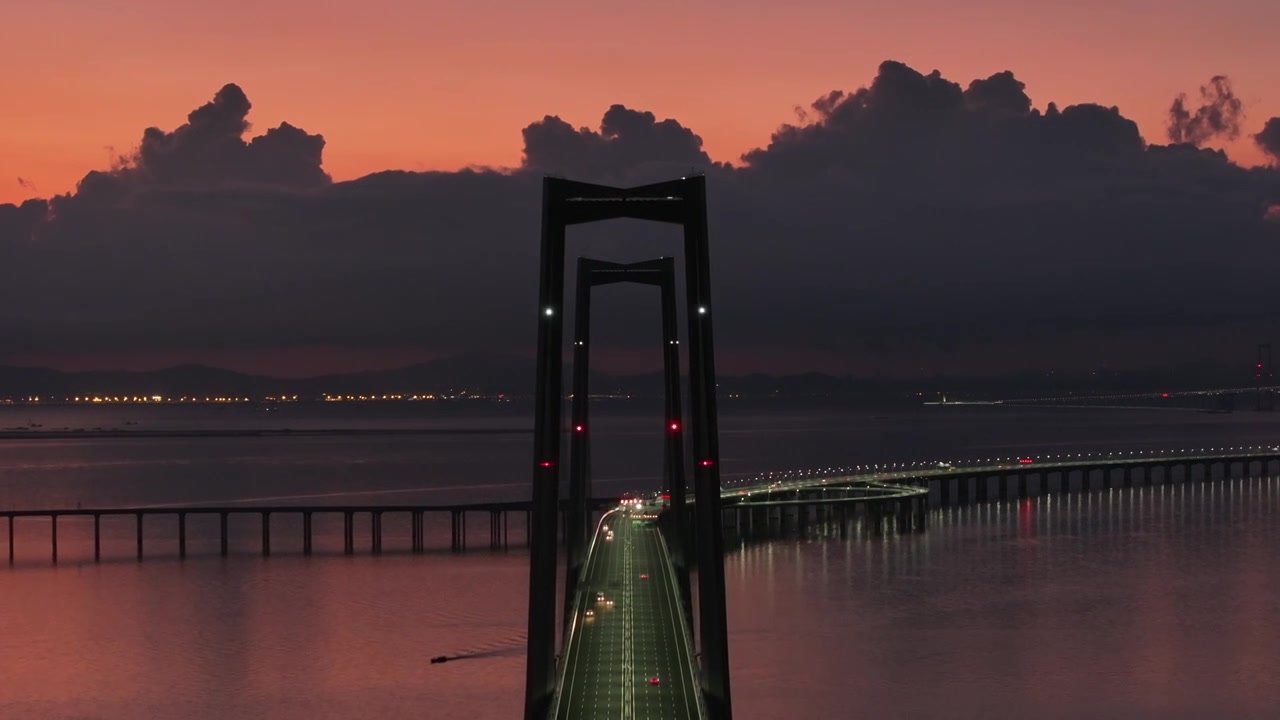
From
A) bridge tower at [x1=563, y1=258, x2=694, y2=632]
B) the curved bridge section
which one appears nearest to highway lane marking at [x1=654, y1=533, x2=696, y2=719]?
bridge tower at [x1=563, y1=258, x2=694, y2=632]

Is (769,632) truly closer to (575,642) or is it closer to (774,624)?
(774,624)

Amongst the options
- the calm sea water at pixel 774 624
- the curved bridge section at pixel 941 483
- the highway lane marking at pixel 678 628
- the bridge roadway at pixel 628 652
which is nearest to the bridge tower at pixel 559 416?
the bridge roadway at pixel 628 652

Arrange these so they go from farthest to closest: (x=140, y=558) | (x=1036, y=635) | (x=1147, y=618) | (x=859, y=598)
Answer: (x=140, y=558) → (x=859, y=598) → (x=1147, y=618) → (x=1036, y=635)

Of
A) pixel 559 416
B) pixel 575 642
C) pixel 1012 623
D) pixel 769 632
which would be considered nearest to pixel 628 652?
pixel 575 642

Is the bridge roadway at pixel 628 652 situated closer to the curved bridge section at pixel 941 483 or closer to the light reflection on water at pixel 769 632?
the light reflection on water at pixel 769 632

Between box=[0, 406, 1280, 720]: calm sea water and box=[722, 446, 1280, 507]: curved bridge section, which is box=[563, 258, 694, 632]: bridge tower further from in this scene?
box=[722, 446, 1280, 507]: curved bridge section

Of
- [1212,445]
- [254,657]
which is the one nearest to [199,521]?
[254,657]

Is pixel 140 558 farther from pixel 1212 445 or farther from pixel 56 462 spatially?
pixel 1212 445
